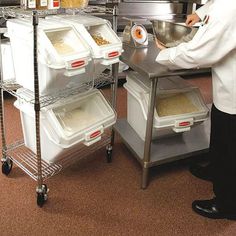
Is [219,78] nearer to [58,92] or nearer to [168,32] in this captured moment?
[168,32]

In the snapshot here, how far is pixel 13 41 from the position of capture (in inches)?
64.9

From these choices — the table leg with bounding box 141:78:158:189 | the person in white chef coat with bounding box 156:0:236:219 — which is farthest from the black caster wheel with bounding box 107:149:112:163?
the person in white chef coat with bounding box 156:0:236:219

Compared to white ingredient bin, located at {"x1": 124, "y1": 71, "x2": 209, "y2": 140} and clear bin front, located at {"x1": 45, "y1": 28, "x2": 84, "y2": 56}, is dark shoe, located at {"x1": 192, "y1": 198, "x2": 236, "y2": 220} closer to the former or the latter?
white ingredient bin, located at {"x1": 124, "y1": 71, "x2": 209, "y2": 140}

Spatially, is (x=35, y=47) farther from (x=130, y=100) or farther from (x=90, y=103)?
(x=130, y=100)

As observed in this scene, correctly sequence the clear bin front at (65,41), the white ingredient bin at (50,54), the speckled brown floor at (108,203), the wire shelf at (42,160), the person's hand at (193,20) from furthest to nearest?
the person's hand at (193,20)
the wire shelf at (42,160)
the speckled brown floor at (108,203)
the clear bin front at (65,41)
the white ingredient bin at (50,54)

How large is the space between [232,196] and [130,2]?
98.3 inches

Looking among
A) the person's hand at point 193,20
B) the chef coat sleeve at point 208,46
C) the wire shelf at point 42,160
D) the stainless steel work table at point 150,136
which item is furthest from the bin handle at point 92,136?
the person's hand at point 193,20

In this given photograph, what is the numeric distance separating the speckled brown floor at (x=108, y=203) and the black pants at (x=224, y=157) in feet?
0.54

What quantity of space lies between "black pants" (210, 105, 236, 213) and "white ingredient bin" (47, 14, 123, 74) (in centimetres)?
62

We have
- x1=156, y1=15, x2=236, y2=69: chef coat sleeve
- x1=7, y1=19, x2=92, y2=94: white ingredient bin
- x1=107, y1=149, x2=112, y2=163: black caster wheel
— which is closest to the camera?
x1=156, y1=15, x2=236, y2=69: chef coat sleeve

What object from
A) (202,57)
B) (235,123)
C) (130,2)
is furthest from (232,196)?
(130,2)

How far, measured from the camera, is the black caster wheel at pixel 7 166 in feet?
6.51

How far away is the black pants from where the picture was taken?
1.58 m

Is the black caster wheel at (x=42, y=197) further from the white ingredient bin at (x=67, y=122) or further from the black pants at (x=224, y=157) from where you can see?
the black pants at (x=224, y=157)
